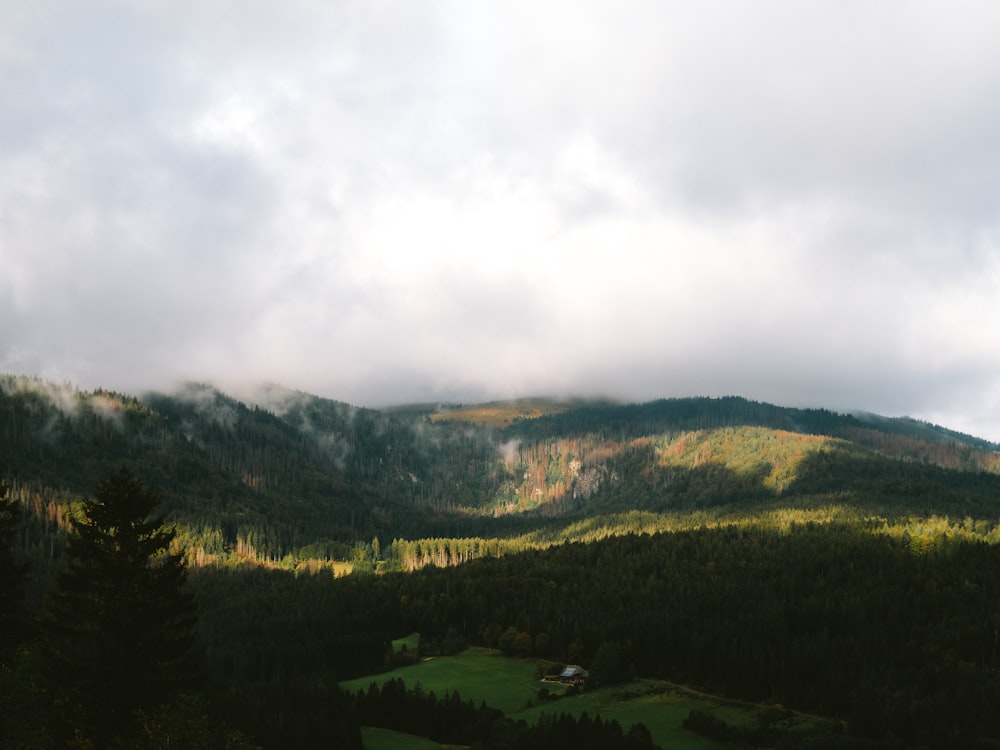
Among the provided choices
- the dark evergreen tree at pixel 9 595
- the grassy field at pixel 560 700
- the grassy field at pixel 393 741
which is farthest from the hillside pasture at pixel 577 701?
the dark evergreen tree at pixel 9 595

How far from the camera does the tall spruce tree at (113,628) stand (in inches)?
2066

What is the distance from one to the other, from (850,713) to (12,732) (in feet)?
479

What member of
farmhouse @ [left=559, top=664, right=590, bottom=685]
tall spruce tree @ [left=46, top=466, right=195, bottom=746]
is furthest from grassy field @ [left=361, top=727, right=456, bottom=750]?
tall spruce tree @ [left=46, top=466, right=195, bottom=746]

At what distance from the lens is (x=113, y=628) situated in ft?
173

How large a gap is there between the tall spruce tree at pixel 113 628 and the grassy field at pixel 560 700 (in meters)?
85.5

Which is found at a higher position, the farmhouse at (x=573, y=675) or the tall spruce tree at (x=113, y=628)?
the tall spruce tree at (x=113, y=628)

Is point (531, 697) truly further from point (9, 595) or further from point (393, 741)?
point (9, 595)

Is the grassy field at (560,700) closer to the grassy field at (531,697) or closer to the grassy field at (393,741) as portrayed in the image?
the grassy field at (531,697)

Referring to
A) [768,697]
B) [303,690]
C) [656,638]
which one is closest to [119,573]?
[303,690]

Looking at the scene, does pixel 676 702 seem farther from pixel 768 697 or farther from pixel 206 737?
pixel 206 737

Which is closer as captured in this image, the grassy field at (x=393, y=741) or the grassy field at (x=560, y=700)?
the grassy field at (x=393, y=741)

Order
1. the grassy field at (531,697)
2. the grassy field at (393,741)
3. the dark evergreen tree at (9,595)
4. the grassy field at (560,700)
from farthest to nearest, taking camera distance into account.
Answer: the grassy field at (531,697) → the grassy field at (560,700) → the grassy field at (393,741) → the dark evergreen tree at (9,595)

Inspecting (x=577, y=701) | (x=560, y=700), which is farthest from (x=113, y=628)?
(x=560, y=700)

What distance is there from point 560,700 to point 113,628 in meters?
126
